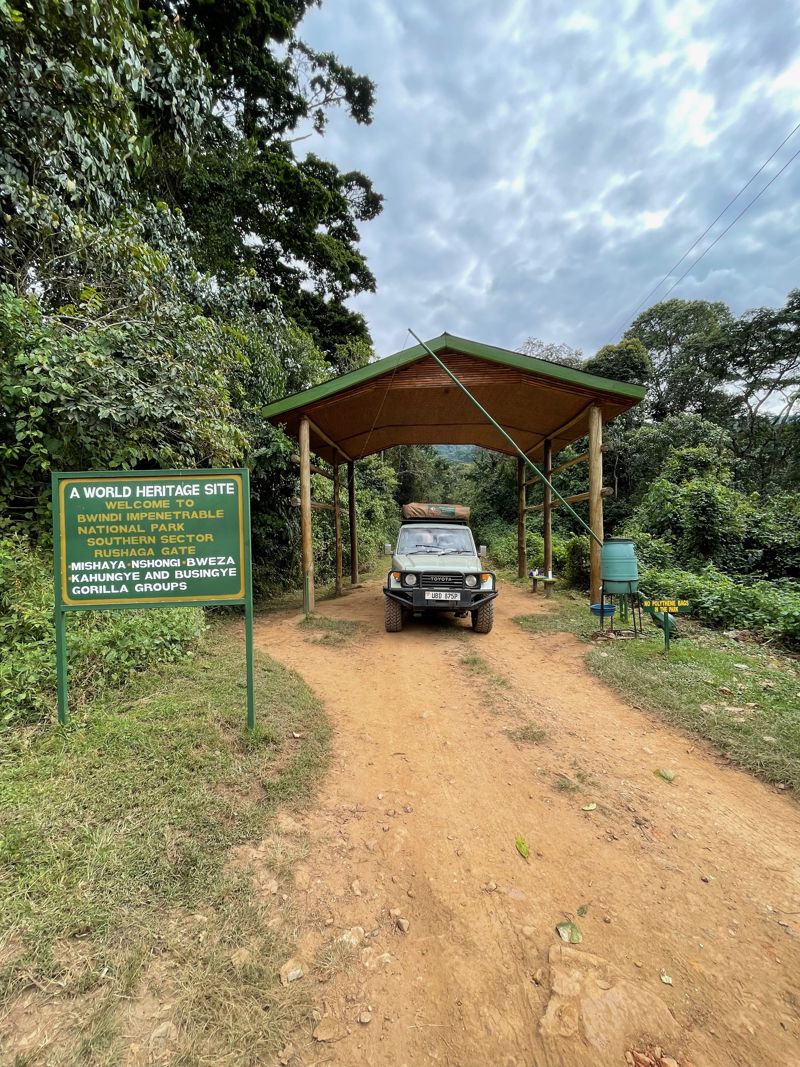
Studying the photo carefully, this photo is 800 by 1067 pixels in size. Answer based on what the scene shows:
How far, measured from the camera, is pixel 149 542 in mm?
2967

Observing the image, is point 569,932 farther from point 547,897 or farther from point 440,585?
point 440,585

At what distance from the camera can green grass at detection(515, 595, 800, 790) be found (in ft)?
9.71

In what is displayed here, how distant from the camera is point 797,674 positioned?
432 cm

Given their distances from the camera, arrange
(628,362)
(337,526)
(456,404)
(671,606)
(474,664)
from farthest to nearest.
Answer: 1. (628,362)
2. (337,526)
3. (456,404)
4. (474,664)
5. (671,606)

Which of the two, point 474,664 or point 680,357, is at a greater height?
point 680,357

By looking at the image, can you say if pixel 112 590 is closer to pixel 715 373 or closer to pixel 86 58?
pixel 86 58

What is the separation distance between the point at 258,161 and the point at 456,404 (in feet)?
28.2

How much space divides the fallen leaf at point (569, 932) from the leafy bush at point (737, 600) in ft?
17.5

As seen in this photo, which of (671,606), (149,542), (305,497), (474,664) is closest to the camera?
(149,542)

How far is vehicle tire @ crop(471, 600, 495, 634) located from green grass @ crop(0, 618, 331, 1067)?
11.9 ft

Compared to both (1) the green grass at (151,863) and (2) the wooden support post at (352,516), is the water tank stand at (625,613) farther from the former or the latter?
(2) the wooden support post at (352,516)

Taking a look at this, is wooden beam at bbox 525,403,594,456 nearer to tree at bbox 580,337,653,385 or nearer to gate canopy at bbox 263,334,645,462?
gate canopy at bbox 263,334,645,462

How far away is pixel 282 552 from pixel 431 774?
25.5 feet

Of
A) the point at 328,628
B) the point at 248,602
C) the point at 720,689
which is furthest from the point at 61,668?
the point at 720,689
